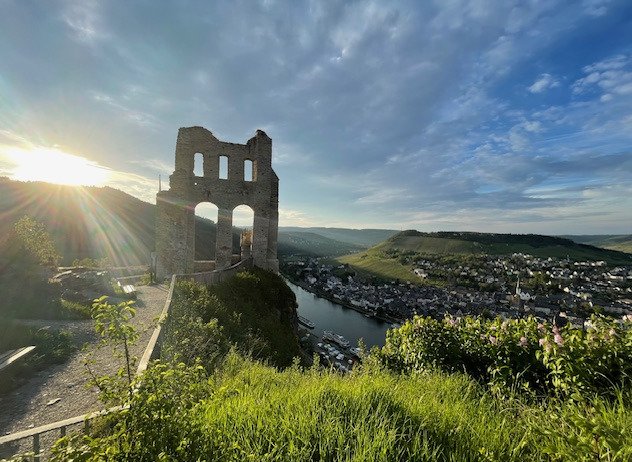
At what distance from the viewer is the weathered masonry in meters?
17.4

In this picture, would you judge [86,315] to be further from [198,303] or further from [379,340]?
[379,340]

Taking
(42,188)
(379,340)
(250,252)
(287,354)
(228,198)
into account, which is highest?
(42,188)

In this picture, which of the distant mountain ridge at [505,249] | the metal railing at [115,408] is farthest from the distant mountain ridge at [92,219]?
the distant mountain ridge at [505,249]

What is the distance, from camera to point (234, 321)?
11.5m

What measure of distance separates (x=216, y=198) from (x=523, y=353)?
17.0 m

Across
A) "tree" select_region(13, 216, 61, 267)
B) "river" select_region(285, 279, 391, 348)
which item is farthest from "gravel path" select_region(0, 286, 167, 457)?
"river" select_region(285, 279, 391, 348)

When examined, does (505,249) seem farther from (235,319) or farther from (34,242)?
(34,242)

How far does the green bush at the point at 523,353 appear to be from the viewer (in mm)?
4277

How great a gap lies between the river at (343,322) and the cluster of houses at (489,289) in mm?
4645

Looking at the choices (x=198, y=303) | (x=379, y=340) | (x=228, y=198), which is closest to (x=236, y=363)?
(x=198, y=303)

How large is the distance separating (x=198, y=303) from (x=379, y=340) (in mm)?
55113

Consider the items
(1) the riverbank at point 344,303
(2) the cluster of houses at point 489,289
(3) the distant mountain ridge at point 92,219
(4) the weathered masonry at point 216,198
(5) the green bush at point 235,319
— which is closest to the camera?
(5) the green bush at point 235,319

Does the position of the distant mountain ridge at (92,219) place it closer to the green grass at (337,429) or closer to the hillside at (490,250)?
the green grass at (337,429)

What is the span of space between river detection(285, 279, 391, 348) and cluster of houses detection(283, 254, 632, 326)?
4.65m
